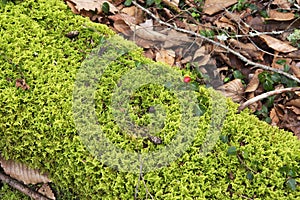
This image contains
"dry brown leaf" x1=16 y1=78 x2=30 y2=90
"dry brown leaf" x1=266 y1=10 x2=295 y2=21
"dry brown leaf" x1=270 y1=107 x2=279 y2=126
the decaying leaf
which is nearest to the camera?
"dry brown leaf" x1=16 y1=78 x2=30 y2=90

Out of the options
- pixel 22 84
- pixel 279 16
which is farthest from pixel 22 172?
pixel 279 16

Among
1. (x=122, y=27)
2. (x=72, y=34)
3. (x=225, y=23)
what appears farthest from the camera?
(x=225, y=23)

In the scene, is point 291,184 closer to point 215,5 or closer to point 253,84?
point 253,84

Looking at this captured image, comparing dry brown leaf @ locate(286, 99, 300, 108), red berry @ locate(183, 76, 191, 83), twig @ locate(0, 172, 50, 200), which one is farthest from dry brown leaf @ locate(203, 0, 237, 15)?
twig @ locate(0, 172, 50, 200)

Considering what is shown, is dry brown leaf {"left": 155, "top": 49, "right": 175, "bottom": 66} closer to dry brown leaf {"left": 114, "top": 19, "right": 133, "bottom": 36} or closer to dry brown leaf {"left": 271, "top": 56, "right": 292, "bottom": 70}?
dry brown leaf {"left": 114, "top": 19, "right": 133, "bottom": 36}

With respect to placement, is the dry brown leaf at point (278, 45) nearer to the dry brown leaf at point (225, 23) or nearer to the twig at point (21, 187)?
the dry brown leaf at point (225, 23)

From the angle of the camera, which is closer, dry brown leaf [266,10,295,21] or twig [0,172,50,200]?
twig [0,172,50,200]

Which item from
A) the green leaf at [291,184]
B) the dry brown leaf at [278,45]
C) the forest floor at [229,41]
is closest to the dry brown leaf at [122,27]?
the forest floor at [229,41]
